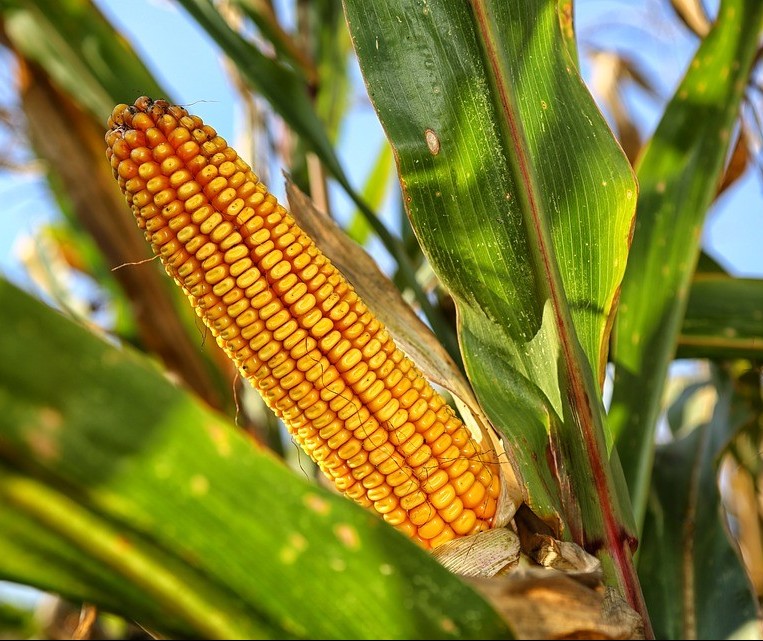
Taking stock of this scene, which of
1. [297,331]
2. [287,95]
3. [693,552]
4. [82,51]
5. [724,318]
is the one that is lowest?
[693,552]

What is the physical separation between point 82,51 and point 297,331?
→ 1.13 metres

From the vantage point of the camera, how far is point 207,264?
0.89 meters

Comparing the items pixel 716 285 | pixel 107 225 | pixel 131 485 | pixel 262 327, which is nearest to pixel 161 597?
pixel 131 485

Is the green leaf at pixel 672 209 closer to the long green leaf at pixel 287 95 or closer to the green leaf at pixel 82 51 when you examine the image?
the long green leaf at pixel 287 95

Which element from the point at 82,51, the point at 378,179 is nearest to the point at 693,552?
the point at 378,179

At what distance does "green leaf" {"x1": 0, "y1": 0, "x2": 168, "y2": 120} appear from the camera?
1.63 m

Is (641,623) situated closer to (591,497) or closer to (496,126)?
(591,497)

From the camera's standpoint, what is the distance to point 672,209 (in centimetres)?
134

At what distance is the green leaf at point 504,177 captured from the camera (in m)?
0.95

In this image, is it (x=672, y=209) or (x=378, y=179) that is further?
(x=378, y=179)

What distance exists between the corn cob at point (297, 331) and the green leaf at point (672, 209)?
0.40 metres

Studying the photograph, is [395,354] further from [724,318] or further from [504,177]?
[724,318]

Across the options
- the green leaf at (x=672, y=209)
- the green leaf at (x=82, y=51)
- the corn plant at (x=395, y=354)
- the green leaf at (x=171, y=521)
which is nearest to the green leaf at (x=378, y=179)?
the corn plant at (x=395, y=354)

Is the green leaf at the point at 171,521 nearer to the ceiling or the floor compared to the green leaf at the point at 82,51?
nearer to the floor
